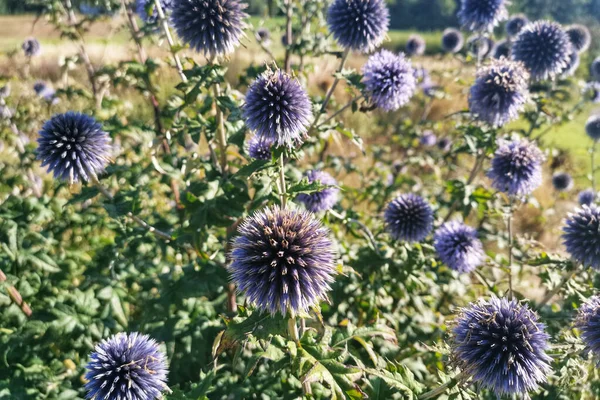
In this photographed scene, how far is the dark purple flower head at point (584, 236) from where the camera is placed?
250 cm

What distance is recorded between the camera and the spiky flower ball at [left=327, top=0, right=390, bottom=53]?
3.06 meters

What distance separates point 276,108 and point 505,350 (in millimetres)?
1572

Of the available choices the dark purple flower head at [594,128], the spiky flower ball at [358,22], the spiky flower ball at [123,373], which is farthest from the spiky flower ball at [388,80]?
the dark purple flower head at [594,128]

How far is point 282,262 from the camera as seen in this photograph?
1.80 meters

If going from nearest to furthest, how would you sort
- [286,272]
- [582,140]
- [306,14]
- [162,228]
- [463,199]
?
[286,272], [162,228], [463,199], [306,14], [582,140]

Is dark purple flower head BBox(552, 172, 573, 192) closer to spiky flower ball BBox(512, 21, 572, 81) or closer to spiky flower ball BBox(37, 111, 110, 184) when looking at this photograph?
spiky flower ball BBox(512, 21, 572, 81)

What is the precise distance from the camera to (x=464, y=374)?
182 cm

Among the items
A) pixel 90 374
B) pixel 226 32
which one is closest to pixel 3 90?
pixel 226 32

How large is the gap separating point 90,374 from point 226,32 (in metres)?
2.07

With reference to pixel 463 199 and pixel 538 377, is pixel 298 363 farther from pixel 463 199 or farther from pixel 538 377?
pixel 463 199

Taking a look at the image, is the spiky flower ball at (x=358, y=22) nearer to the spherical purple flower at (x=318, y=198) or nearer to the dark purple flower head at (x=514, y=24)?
the spherical purple flower at (x=318, y=198)

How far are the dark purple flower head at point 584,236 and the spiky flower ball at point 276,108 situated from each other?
190cm

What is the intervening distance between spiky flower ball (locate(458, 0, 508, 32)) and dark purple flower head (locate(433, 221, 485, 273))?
2.53m

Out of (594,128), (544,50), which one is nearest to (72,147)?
(544,50)
